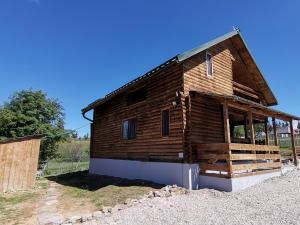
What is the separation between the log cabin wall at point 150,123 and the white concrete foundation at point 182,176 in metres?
0.35

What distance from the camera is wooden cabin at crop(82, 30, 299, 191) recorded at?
34.9ft

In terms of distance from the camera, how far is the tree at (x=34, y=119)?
27641 mm

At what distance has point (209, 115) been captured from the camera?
498 inches

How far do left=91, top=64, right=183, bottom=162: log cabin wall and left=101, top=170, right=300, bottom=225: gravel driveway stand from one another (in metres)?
2.83

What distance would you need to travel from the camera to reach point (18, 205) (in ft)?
32.5

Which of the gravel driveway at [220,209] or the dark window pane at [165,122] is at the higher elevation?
the dark window pane at [165,122]

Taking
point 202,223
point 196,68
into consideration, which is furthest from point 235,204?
point 196,68

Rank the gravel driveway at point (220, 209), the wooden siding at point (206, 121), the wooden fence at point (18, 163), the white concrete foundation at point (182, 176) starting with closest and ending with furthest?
the gravel driveway at point (220, 209), the white concrete foundation at point (182, 176), the wooden siding at point (206, 121), the wooden fence at point (18, 163)

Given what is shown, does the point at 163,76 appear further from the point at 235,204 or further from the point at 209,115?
the point at 235,204

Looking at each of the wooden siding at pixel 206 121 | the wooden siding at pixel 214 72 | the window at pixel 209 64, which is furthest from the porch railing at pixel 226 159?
the window at pixel 209 64

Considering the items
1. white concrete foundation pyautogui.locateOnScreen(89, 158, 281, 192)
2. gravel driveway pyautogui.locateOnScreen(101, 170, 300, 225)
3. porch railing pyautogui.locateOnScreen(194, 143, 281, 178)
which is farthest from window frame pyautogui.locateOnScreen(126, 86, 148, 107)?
gravel driveway pyautogui.locateOnScreen(101, 170, 300, 225)

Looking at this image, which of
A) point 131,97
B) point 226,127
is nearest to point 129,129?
point 131,97

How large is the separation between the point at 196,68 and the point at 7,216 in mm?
9905

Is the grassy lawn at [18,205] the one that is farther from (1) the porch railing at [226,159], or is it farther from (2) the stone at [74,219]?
(1) the porch railing at [226,159]
